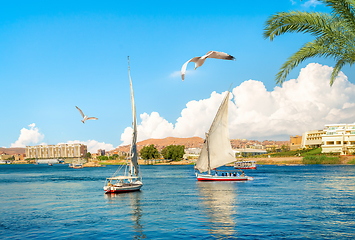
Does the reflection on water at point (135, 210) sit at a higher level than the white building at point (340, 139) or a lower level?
lower

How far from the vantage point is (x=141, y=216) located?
32.9m

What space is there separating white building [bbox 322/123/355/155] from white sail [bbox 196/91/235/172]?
11689 centimetres

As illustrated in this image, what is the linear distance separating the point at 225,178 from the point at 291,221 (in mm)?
47047

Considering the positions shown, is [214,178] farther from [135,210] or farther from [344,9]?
[344,9]

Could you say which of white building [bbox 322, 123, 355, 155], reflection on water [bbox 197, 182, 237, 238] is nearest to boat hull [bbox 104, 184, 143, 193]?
reflection on water [bbox 197, 182, 237, 238]

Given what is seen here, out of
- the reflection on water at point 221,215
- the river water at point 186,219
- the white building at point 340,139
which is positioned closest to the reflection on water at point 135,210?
the river water at point 186,219

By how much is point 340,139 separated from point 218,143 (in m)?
126

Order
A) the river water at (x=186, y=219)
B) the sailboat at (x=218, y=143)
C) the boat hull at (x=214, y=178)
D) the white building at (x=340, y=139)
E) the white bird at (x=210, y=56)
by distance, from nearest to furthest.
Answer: the white bird at (x=210, y=56) < the river water at (x=186, y=219) < the sailboat at (x=218, y=143) < the boat hull at (x=214, y=178) < the white building at (x=340, y=139)

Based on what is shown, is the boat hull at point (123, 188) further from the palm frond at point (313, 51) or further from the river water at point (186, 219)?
the palm frond at point (313, 51)

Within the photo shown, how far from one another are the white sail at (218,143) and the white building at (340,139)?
116887 millimetres

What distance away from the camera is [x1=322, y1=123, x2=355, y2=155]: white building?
16539 cm

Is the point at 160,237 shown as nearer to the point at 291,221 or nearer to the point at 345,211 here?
→ the point at 291,221

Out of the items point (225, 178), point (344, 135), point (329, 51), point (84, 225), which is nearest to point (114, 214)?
point (84, 225)

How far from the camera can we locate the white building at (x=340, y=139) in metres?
165
